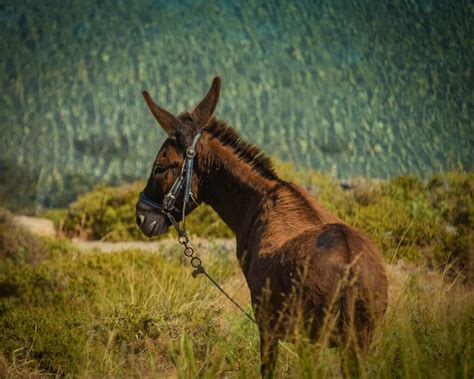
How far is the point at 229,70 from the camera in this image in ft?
57.2

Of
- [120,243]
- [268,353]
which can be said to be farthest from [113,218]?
[268,353]

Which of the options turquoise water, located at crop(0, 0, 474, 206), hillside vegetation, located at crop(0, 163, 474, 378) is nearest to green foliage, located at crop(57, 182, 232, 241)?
hillside vegetation, located at crop(0, 163, 474, 378)

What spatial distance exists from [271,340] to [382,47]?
12569mm

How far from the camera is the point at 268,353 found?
4.21 m

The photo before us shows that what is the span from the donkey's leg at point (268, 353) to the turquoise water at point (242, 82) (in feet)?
33.7

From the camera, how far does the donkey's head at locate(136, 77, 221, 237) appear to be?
201 inches

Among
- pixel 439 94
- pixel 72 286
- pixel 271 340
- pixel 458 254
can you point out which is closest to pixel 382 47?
pixel 439 94

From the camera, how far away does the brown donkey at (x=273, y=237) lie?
3.71 meters

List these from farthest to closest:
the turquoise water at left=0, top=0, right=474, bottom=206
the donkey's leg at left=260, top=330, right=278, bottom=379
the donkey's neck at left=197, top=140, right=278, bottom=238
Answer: the turquoise water at left=0, top=0, right=474, bottom=206 → the donkey's neck at left=197, top=140, right=278, bottom=238 → the donkey's leg at left=260, top=330, right=278, bottom=379

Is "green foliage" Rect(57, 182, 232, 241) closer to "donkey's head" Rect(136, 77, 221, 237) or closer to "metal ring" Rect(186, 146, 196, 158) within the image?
"donkey's head" Rect(136, 77, 221, 237)

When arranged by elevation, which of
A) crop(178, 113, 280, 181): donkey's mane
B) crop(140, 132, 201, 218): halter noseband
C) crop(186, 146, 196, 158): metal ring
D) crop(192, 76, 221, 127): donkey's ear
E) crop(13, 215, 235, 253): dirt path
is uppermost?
crop(192, 76, 221, 127): donkey's ear

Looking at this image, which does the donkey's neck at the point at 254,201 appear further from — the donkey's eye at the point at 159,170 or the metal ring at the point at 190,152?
the donkey's eye at the point at 159,170

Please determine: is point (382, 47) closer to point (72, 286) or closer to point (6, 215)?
point (6, 215)

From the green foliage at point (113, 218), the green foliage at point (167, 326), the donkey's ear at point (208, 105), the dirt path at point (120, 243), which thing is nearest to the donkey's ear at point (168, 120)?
the donkey's ear at point (208, 105)
